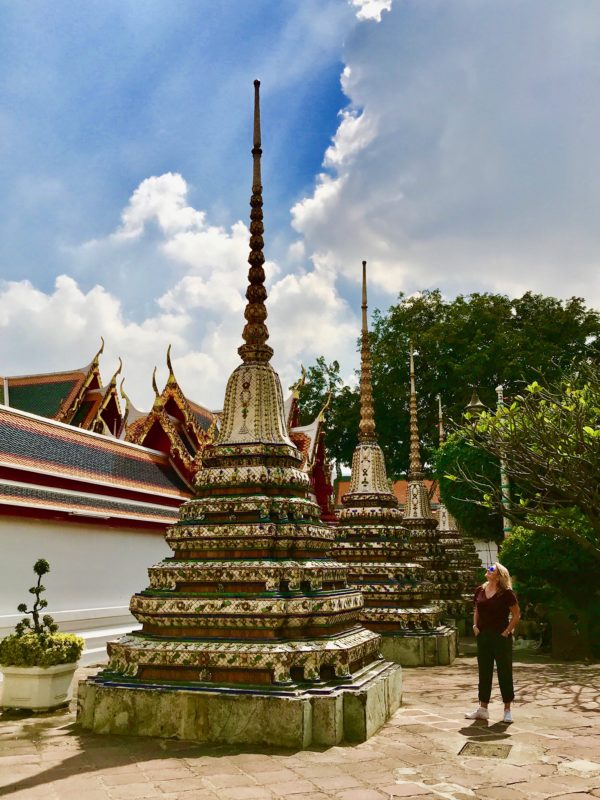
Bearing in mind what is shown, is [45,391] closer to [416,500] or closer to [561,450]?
[416,500]

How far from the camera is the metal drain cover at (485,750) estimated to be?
5.51m

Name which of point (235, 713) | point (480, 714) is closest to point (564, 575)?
point (480, 714)

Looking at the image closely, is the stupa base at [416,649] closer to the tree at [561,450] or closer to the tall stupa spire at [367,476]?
the tall stupa spire at [367,476]

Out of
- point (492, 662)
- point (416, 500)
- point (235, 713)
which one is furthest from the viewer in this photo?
point (416, 500)

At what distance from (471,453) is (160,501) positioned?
30.0ft

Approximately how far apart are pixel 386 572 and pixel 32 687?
5.74m

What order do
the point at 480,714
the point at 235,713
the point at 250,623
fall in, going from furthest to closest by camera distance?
the point at 480,714
the point at 250,623
the point at 235,713

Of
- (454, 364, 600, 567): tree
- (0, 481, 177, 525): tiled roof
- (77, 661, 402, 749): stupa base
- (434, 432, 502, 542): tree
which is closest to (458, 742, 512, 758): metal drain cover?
(77, 661, 402, 749): stupa base

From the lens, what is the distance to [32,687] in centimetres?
734

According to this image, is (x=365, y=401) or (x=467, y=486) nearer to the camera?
(x=365, y=401)

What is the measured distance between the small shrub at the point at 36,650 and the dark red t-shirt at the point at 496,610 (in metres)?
4.46

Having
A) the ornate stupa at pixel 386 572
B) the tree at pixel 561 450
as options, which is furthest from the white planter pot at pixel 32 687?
the tree at pixel 561 450

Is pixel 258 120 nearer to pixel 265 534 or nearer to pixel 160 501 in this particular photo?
pixel 265 534

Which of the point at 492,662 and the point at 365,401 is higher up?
the point at 365,401
